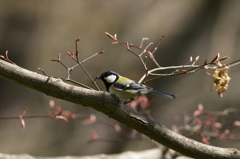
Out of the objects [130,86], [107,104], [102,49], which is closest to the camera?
[107,104]

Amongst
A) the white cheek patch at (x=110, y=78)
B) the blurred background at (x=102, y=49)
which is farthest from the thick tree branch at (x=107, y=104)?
the blurred background at (x=102, y=49)

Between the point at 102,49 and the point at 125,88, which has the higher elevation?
the point at 102,49

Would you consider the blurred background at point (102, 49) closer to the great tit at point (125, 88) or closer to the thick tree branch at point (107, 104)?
the great tit at point (125, 88)

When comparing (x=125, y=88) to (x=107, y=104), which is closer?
(x=107, y=104)

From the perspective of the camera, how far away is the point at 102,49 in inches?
109

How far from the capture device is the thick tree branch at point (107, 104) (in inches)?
35.5

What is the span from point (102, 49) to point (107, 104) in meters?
1.89

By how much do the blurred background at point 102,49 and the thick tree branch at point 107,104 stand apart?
1.66 metres

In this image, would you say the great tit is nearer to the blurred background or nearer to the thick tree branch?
the thick tree branch

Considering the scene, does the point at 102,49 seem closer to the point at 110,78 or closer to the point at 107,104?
the point at 110,78

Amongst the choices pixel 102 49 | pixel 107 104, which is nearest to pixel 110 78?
pixel 107 104

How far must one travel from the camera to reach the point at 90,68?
2752 mm

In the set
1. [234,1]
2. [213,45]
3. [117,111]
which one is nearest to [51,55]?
[117,111]

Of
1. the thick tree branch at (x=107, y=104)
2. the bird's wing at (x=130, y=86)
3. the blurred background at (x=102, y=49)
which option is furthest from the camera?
the blurred background at (x=102, y=49)
